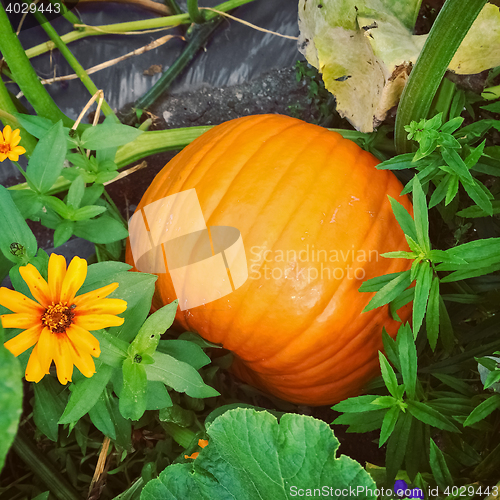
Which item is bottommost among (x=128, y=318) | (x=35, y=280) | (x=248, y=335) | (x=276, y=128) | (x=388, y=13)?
(x=248, y=335)

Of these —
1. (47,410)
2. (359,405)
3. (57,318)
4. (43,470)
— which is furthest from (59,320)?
(43,470)

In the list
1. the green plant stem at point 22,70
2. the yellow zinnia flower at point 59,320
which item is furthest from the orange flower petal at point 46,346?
the green plant stem at point 22,70

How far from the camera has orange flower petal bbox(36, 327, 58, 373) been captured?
1.72 ft

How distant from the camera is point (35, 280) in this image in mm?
535

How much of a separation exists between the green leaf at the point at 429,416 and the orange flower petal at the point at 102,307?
0.46 meters

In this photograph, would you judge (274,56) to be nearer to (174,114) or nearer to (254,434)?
(174,114)

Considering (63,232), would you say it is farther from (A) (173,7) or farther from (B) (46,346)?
(A) (173,7)

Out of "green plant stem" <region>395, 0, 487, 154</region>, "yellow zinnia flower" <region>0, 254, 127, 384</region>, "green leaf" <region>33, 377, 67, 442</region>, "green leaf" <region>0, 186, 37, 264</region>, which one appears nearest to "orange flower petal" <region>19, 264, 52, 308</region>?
"yellow zinnia flower" <region>0, 254, 127, 384</region>

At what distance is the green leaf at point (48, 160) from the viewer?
2.37 feet

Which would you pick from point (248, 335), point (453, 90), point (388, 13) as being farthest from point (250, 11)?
point (248, 335)

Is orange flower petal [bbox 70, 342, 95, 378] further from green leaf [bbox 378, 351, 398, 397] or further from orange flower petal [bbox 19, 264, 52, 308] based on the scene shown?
green leaf [bbox 378, 351, 398, 397]

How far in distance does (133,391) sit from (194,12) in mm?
1031

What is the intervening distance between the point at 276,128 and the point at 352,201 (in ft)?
0.72

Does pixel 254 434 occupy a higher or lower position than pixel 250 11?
lower
